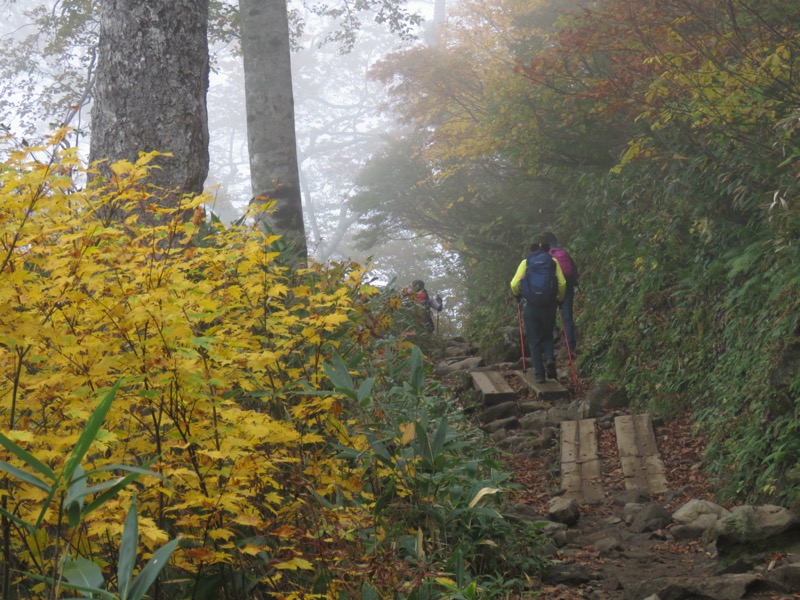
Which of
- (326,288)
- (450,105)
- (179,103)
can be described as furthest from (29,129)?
(326,288)

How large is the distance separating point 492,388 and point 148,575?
7464 millimetres

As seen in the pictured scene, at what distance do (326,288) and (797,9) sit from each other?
4.95 metres

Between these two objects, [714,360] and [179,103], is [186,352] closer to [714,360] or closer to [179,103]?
[179,103]

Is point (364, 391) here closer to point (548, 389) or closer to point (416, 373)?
point (416, 373)

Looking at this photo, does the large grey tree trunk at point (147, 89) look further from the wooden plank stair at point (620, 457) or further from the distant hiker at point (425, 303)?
the distant hiker at point (425, 303)

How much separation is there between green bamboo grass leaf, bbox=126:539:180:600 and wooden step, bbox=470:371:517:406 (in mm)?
7172

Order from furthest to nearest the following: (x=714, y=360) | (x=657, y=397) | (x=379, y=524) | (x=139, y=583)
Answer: (x=657, y=397) → (x=714, y=360) → (x=379, y=524) → (x=139, y=583)

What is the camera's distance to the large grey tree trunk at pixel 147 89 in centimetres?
619

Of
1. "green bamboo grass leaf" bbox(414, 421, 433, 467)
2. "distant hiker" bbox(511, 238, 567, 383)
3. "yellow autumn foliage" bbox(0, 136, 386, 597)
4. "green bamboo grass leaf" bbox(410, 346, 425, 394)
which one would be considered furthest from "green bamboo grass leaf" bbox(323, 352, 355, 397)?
"distant hiker" bbox(511, 238, 567, 383)

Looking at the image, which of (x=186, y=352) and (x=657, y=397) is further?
(x=657, y=397)

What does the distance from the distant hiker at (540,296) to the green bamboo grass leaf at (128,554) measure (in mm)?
7982

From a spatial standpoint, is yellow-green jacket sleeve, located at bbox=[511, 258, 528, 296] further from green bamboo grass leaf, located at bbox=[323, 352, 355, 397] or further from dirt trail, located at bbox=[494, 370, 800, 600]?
green bamboo grass leaf, located at bbox=[323, 352, 355, 397]

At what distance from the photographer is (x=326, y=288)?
18.8 feet

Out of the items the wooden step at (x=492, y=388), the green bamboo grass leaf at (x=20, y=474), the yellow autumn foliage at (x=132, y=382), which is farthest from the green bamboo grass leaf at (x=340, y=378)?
the wooden step at (x=492, y=388)
